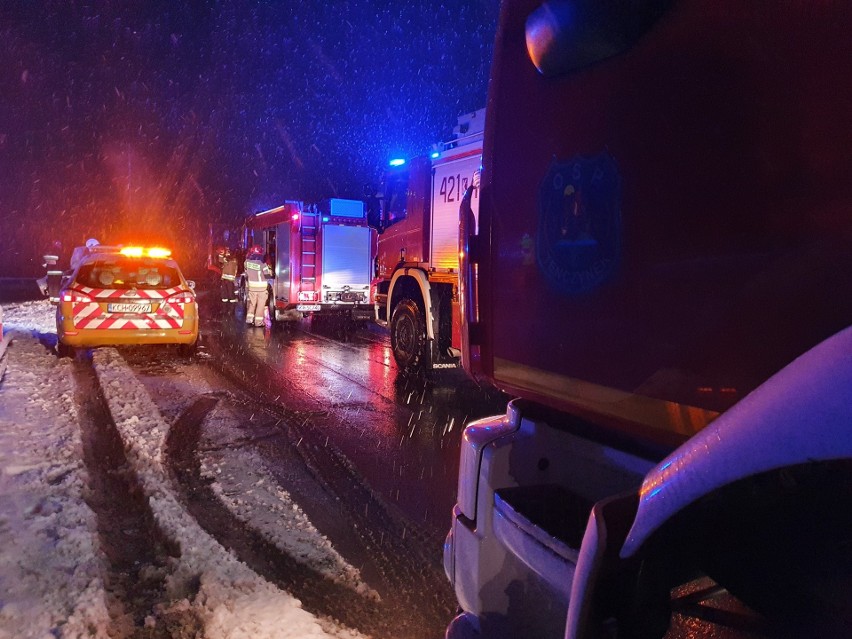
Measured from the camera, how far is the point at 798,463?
1025mm

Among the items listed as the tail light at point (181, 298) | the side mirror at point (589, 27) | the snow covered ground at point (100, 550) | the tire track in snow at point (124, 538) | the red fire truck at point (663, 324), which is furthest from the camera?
the tail light at point (181, 298)

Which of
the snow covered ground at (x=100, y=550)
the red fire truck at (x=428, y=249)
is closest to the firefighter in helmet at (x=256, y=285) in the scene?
the red fire truck at (x=428, y=249)

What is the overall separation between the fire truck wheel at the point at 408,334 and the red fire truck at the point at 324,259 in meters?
5.44

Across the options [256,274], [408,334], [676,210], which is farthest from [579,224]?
[256,274]

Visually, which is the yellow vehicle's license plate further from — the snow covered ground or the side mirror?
the side mirror

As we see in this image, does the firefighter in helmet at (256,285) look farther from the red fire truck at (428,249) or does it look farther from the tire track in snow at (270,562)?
the tire track in snow at (270,562)

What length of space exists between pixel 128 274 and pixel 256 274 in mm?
5335

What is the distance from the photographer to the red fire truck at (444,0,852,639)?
4.29 ft

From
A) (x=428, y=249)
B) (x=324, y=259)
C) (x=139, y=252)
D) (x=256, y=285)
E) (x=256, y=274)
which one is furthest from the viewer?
(x=324, y=259)

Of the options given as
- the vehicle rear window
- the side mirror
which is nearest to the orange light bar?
the vehicle rear window

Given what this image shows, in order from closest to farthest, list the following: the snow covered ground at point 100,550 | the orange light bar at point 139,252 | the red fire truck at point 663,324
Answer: the red fire truck at point 663,324 → the snow covered ground at point 100,550 → the orange light bar at point 139,252

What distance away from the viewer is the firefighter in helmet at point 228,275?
58.8ft

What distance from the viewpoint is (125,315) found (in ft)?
30.3

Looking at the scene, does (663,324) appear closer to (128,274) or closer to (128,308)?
(128,308)
